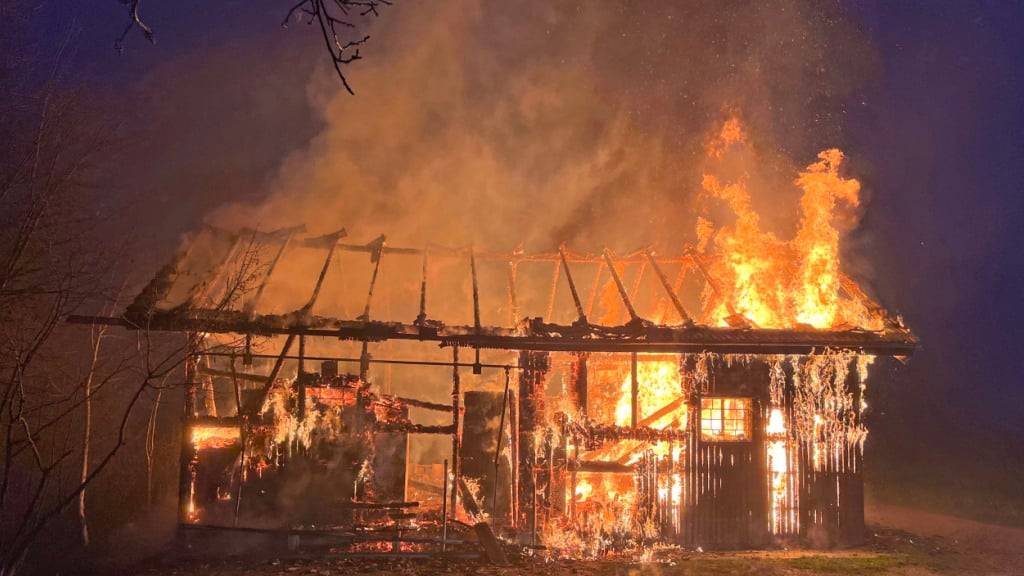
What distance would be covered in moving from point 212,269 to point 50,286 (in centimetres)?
443

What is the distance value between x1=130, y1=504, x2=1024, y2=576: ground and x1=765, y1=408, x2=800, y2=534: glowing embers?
64cm

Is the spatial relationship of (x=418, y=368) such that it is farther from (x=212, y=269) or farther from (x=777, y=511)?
(x=777, y=511)

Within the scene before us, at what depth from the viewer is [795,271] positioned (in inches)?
600

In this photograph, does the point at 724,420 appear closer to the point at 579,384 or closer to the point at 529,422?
the point at 579,384

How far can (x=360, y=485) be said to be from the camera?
42.2 feet

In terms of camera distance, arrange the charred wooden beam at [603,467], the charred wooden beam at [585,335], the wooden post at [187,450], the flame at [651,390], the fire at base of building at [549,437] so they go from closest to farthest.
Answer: the charred wooden beam at [585,335]
the wooden post at [187,450]
the fire at base of building at [549,437]
the charred wooden beam at [603,467]
the flame at [651,390]

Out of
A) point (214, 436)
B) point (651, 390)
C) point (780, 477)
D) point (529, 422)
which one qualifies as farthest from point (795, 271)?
point (214, 436)

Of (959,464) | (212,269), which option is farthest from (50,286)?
(959,464)

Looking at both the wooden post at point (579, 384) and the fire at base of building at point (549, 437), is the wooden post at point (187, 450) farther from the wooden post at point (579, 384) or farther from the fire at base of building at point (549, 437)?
the wooden post at point (579, 384)

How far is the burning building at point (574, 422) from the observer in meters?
12.2

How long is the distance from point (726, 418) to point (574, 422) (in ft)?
11.3

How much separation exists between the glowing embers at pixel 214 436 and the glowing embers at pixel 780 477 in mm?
11264

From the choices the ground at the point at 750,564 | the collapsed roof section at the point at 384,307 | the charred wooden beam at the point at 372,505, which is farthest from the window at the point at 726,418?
the charred wooden beam at the point at 372,505

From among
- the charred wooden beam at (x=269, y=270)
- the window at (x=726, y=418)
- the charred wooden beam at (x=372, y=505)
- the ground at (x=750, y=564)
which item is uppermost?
the charred wooden beam at (x=269, y=270)
